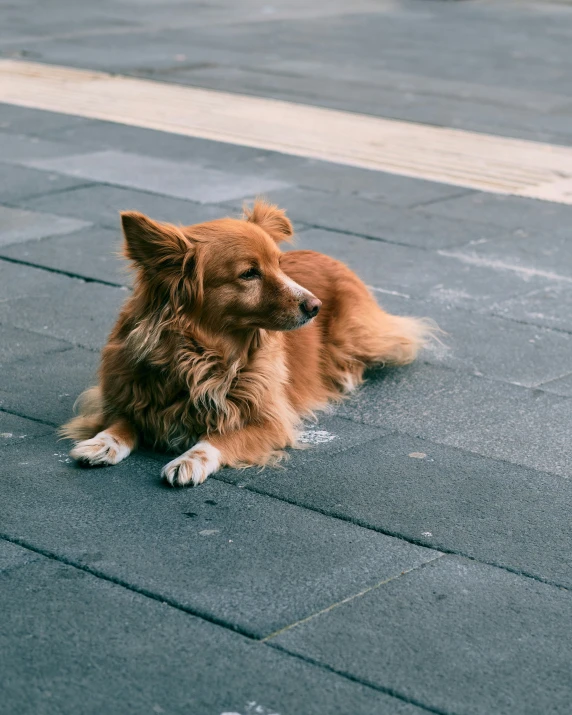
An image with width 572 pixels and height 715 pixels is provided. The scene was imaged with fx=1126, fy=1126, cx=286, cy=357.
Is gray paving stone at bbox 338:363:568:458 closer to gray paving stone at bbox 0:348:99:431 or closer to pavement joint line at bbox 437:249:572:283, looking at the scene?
gray paving stone at bbox 0:348:99:431

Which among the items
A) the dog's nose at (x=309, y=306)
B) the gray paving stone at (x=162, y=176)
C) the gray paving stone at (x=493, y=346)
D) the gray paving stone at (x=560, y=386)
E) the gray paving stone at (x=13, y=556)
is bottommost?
the gray paving stone at (x=13, y=556)

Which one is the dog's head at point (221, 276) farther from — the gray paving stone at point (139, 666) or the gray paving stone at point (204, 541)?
the gray paving stone at point (139, 666)

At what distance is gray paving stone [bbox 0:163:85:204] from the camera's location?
9.98 metres

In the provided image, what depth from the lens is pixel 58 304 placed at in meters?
7.39

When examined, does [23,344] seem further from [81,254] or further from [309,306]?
[309,306]

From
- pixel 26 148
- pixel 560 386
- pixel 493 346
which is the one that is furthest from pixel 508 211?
pixel 26 148

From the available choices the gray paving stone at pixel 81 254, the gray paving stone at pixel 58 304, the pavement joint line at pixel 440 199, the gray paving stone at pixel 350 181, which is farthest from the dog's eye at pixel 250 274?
the pavement joint line at pixel 440 199

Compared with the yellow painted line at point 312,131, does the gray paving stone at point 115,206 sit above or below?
below

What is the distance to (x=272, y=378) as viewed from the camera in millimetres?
5387

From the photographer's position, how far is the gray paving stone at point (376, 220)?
29.9ft

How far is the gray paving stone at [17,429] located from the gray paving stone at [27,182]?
460 cm

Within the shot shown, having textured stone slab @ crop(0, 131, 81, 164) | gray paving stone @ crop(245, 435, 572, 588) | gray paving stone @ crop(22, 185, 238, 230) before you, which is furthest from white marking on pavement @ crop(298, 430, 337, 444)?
textured stone slab @ crop(0, 131, 81, 164)

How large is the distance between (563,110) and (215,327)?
10.3m

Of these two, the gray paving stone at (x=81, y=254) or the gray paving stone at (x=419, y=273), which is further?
the gray paving stone at (x=81, y=254)
